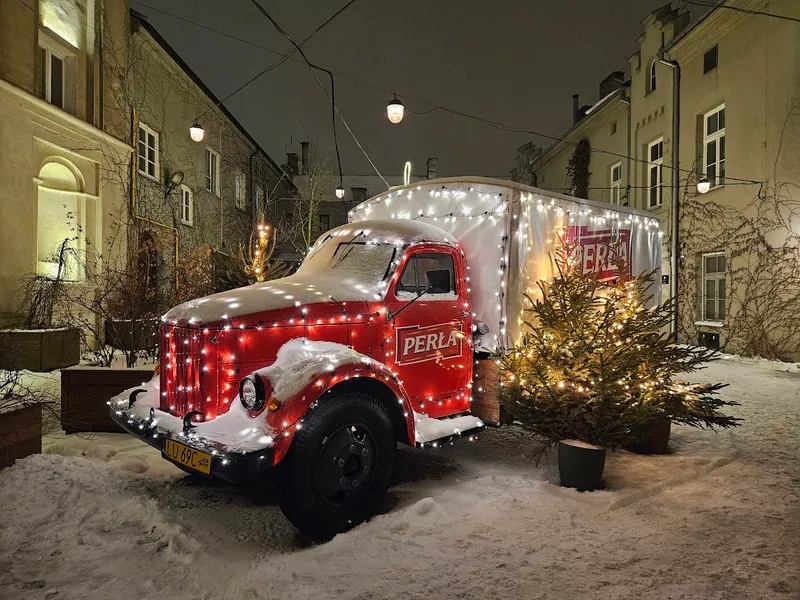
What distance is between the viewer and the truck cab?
142 inches

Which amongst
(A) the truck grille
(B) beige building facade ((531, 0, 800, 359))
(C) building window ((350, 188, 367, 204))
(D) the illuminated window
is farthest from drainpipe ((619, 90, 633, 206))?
(C) building window ((350, 188, 367, 204))

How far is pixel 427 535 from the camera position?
3713 millimetres

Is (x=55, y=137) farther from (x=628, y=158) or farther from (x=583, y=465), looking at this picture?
(x=628, y=158)

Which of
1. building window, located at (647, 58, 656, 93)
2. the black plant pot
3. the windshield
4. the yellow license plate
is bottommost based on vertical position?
the black plant pot

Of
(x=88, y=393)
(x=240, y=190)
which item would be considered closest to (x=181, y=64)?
(x=240, y=190)

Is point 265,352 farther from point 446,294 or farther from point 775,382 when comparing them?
point 775,382

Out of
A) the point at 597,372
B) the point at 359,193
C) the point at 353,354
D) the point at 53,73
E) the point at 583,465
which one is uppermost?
the point at 359,193

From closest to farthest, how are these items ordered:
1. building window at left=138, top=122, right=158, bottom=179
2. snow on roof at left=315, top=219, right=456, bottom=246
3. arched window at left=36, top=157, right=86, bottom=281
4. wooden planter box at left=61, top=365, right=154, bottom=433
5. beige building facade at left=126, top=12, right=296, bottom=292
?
snow on roof at left=315, top=219, right=456, bottom=246 → wooden planter box at left=61, top=365, right=154, bottom=433 → arched window at left=36, top=157, right=86, bottom=281 → beige building facade at left=126, top=12, right=296, bottom=292 → building window at left=138, top=122, right=158, bottom=179

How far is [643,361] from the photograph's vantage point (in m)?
5.09

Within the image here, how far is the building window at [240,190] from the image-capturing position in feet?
71.7

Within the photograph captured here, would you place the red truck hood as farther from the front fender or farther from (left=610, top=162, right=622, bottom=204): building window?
(left=610, top=162, right=622, bottom=204): building window

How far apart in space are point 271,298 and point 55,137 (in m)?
9.18

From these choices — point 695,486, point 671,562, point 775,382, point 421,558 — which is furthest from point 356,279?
point 775,382

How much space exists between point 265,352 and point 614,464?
3714mm
